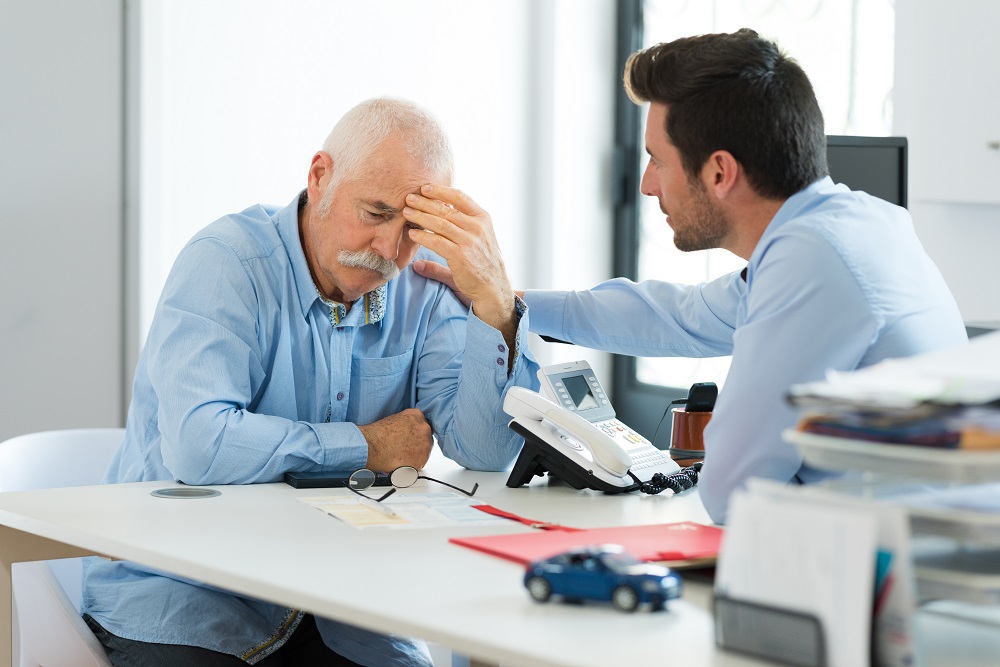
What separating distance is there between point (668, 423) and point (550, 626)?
2984 millimetres

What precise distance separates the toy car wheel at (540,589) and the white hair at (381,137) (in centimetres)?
108

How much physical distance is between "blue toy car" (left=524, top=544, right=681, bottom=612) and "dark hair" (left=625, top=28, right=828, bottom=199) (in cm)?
87

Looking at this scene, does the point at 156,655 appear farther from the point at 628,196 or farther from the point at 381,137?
the point at 628,196

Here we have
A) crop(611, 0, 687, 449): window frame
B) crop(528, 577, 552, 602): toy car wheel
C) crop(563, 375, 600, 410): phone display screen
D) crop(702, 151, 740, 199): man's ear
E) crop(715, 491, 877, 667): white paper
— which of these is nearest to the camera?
crop(715, 491, 877, 667): white paper

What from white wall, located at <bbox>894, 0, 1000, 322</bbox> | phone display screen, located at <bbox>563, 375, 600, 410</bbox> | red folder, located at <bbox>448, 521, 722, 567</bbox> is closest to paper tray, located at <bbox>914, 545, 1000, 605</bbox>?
red folder, located at <bbox>448, 521, 722, 567</bbox>

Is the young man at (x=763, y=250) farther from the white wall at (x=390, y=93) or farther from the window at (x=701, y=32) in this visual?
the window at (x=701, y=32)

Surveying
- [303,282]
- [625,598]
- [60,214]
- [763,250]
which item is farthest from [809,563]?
[60,214]

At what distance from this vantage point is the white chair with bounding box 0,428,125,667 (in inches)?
70.4

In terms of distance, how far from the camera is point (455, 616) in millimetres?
1161

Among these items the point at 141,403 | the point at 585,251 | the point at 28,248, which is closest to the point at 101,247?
the point at 28,248

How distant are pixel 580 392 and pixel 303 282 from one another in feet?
1.84

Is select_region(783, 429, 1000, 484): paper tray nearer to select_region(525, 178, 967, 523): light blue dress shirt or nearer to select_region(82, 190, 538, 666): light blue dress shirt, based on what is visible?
select_region(525, 178, 967, 523): light blue dress shirt

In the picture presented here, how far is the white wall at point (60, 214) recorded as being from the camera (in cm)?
299

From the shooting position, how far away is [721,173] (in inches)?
74.5
